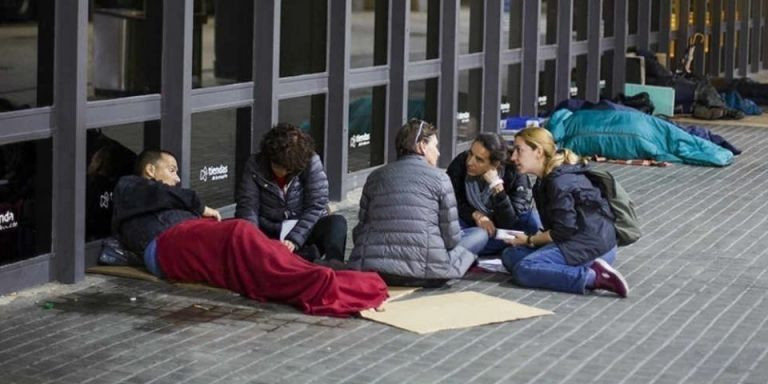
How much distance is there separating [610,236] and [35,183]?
11.5 feet

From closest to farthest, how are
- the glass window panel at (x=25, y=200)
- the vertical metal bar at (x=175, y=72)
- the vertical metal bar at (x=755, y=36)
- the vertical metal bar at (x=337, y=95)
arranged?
1. the glass window panel at (x=25, y=200)
2. the vertical metal bar at (x=175, y=72)
3. the vertical metal bar at (x=337, y=95)
4. the vertical metal bar at (x=755, y=36)

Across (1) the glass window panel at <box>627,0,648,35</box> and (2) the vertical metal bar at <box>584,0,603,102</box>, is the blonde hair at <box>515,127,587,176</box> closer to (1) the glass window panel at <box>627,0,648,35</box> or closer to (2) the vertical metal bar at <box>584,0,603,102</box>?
(2) the vertical metal bar at <box>584,0,603,102</box>

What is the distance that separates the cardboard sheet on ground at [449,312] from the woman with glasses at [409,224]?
0.21 meters

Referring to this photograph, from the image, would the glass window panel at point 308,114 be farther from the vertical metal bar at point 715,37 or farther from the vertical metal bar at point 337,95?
the vertical metal bar at point 715,37

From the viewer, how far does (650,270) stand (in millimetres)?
11273

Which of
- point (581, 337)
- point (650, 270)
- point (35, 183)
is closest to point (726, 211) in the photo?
point (650, 270)

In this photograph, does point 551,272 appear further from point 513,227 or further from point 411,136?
point 411,136

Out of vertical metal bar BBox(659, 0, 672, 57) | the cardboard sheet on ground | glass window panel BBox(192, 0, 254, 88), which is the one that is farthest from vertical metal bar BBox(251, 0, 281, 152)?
vertical metal bar BBox(659, 0, 672, 57)

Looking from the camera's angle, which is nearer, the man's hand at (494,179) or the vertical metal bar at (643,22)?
the man's hand at (494,179)

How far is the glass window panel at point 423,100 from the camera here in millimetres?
15891

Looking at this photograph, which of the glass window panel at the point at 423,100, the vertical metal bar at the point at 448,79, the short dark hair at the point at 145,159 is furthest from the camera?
the vertical metal bar at the point at 448,79

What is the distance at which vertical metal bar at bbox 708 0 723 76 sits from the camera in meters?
26.3

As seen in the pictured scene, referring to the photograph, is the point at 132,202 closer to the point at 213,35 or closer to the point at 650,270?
the point at 213,35

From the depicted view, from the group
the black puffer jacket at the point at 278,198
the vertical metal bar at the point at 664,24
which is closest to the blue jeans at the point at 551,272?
the black puffer jacket at the point at 278,198
